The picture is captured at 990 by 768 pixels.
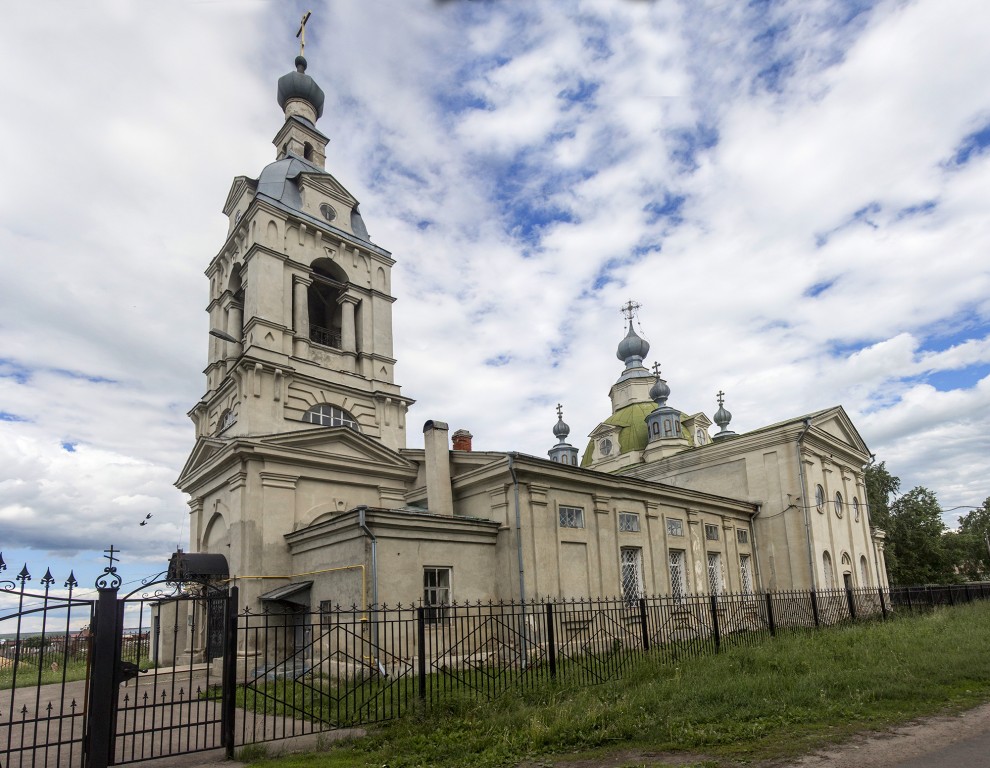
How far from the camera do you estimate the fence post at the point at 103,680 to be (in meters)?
7.42

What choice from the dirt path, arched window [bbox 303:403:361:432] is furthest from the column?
the dirt path

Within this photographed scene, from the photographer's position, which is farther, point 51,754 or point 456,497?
point 456,497

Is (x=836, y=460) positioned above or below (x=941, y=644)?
above

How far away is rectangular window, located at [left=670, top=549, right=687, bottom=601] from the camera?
73.4ft

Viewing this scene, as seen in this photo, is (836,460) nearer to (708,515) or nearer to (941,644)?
(708,515)

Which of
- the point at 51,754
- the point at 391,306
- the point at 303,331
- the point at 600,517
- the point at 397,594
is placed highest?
the point at 391,306

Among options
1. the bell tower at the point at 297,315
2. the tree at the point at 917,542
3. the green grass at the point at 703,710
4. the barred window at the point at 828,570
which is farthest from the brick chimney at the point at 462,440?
the tree at the point at 917,542

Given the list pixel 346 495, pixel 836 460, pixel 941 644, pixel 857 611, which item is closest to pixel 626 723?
pixel 941 644

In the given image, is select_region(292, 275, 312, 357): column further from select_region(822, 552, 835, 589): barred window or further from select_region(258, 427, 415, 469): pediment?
select_region(822, 552, 835, 589): barred window

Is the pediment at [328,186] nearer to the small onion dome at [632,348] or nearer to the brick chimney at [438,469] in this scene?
the brick chimney at [438,469]

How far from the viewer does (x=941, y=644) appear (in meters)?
13.3

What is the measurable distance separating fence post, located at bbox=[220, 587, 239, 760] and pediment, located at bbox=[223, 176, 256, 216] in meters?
20.3

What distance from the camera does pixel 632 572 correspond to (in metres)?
21.0

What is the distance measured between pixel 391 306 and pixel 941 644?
2001 centimetres
